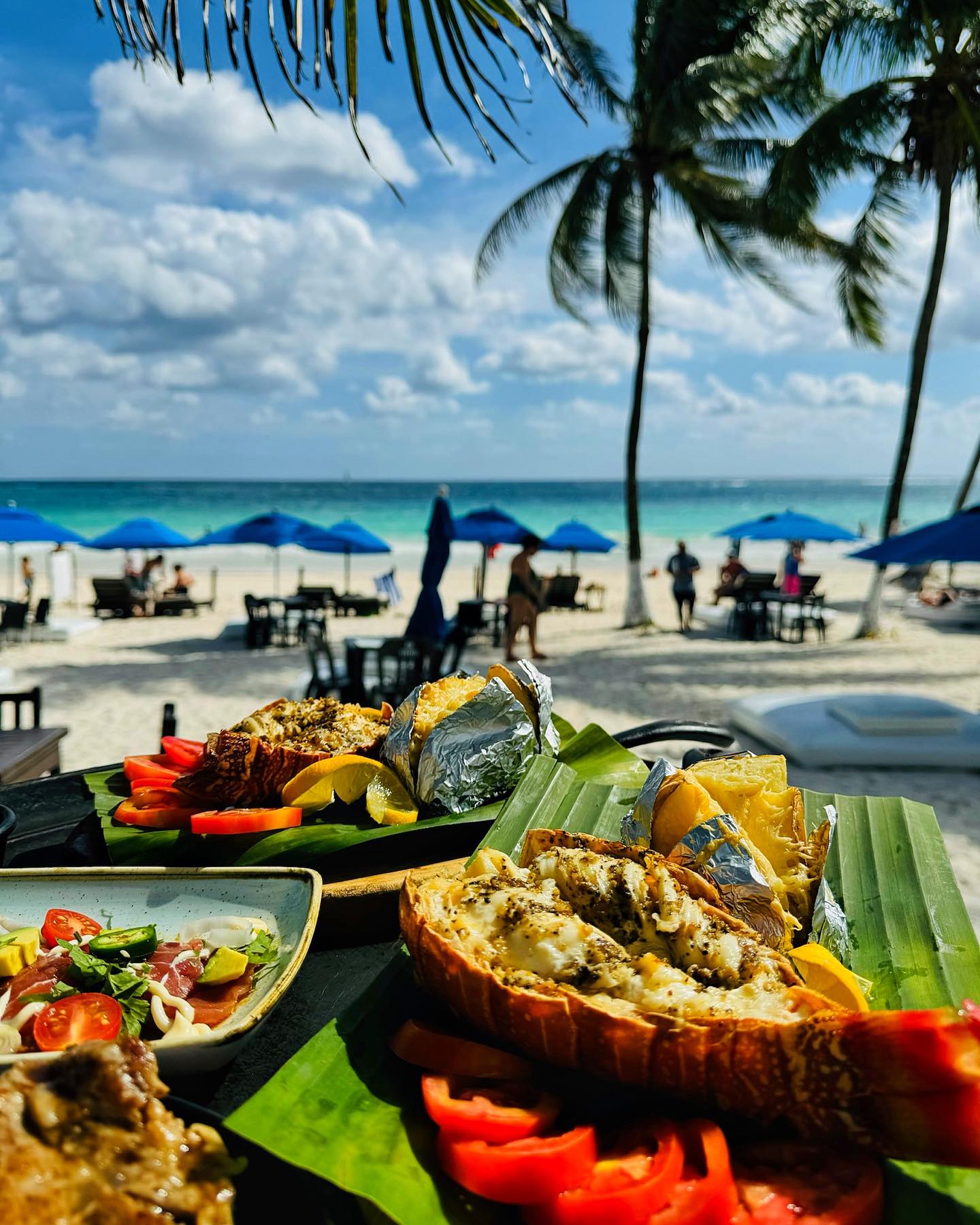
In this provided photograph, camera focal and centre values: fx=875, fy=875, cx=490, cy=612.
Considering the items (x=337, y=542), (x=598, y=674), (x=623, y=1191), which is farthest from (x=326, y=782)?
(x=337, y=542)

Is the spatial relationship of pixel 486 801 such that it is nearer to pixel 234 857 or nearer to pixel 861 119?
pixel 234 857

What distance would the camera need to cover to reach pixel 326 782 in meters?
2.20

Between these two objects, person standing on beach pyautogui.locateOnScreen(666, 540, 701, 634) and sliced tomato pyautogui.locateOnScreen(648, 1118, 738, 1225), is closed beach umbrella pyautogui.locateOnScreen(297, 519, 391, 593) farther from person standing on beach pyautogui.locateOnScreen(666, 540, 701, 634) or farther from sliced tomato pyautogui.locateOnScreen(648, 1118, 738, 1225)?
sliced tomato pyautogui.locateOnScreen(648, 1118, 738, 1225)

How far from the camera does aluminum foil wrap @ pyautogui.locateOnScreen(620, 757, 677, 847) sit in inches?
69.9

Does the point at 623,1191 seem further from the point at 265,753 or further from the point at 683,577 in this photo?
the point at 683,577

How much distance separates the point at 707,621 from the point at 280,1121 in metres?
18.3

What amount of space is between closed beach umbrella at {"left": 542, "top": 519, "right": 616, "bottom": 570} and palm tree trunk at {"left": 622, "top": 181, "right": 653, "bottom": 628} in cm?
129

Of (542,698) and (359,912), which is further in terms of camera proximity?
(542,698)

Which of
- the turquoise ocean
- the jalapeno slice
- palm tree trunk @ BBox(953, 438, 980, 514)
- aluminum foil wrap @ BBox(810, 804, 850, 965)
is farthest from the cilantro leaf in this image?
the turquoise ocean

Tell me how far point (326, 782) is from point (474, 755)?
15.0 inches

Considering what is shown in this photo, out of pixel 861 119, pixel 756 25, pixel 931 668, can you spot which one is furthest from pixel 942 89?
pixel 931 668

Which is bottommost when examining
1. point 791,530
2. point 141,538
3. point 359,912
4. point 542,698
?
point 141,538

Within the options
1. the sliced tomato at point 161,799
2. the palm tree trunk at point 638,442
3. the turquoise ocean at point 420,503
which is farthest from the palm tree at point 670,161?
the turquoise ocean at point 420,503

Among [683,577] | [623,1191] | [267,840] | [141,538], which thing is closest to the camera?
[623,1191]
